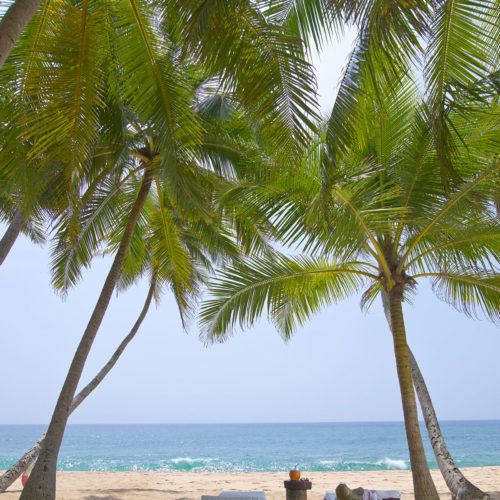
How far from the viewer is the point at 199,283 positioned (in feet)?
41.2

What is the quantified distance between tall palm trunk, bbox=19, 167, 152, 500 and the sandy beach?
3.90 m

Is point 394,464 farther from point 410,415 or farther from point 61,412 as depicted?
point 61,412

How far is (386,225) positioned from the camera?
18.4 ft

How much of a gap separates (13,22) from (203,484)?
11.9 metres

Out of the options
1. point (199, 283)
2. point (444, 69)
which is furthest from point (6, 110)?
point (199, 283)

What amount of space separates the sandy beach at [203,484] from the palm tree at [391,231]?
4053mm

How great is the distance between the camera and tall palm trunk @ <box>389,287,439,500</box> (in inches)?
208

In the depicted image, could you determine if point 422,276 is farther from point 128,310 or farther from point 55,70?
point 128,310

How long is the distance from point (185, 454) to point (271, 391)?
113 feet

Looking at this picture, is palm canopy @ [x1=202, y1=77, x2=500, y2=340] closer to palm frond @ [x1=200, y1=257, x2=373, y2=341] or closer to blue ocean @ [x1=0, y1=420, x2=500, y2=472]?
palm frond @ [x1=200, y1=257, x2=373, y2=341]

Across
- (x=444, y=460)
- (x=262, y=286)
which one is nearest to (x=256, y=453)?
(x=444, y=460)

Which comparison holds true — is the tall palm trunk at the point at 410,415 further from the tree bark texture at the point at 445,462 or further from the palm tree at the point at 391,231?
the tree bark texture at the point at 445,462

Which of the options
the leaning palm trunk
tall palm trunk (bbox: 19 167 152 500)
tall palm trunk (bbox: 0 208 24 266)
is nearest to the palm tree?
tall palm trunk (bbox: 19 167 152 500)

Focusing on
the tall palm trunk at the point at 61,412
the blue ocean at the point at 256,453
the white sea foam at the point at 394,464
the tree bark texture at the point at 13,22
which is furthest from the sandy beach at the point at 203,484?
the white sea foam at the point at 394,464
